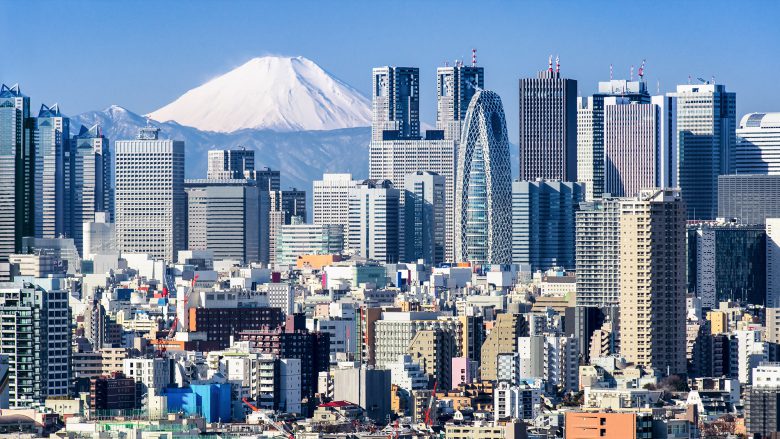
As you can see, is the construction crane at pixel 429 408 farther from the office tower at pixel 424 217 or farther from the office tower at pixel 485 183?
the office tower at pixel 424 217

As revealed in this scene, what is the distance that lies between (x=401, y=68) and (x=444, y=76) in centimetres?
317

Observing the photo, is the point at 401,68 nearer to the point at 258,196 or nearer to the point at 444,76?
the point at 444,76

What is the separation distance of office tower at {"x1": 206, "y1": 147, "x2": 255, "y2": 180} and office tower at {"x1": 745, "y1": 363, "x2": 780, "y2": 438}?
266 ft

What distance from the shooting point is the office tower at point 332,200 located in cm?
13112

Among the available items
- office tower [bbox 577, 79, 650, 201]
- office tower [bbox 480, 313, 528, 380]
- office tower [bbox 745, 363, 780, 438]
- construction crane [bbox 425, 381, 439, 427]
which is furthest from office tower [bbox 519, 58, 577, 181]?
office tower [bbox 745, 363, 780, 438]

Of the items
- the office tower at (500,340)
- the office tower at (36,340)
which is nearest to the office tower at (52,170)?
the office tower at (500,340)

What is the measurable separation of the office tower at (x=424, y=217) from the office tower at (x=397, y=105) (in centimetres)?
1041

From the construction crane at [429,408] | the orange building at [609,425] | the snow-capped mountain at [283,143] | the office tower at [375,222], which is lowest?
the construction crane at [429,408]

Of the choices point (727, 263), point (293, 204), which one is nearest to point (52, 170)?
point (293, 204)

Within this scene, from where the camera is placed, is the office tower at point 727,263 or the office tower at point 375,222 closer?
the office tower at point 727,263

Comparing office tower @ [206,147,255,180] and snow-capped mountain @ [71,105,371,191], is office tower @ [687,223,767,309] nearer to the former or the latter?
office tower @ [206,147,255,180]

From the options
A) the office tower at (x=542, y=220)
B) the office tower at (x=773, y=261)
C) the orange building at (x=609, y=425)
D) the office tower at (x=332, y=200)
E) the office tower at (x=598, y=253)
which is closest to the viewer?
the orange building at (x=609, y=425)

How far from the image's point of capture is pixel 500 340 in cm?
6844

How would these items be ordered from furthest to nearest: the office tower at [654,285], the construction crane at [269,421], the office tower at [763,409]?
1. the office tower at [654,285]
2. the office tower at [763,409]
3. the construction crane at [269,421]
